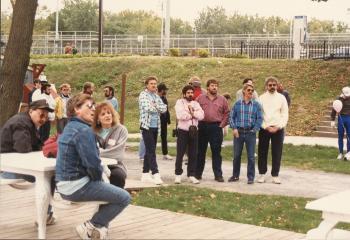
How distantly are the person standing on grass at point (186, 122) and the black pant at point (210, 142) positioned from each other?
40 cm

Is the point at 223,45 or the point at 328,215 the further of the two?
the point at 223,45

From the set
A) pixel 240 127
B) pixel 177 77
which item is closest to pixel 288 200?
pixel 240 127

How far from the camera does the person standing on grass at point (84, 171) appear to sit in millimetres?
6121

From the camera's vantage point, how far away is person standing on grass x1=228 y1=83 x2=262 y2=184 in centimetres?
1161

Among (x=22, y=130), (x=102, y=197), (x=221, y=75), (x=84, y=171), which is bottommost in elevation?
(x=102, y=197)

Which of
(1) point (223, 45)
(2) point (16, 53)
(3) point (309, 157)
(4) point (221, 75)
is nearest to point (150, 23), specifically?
(1) point (223, 45)

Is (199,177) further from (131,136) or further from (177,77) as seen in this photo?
(177,77)

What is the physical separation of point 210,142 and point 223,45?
115 ft

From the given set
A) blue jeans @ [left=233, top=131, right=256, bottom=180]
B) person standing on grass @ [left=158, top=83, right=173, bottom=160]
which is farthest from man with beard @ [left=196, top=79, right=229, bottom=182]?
person standing on grass @ [left=158, top=83, right=173, bottom=160]

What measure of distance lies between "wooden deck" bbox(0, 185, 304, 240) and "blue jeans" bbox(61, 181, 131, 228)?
63 cm

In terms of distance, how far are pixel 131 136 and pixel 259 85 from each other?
9.32 metres

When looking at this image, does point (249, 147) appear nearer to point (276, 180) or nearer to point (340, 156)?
point (276, 180)

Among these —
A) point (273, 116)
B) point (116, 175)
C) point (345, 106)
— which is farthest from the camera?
point (345, 106)

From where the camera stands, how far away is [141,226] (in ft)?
24.9
